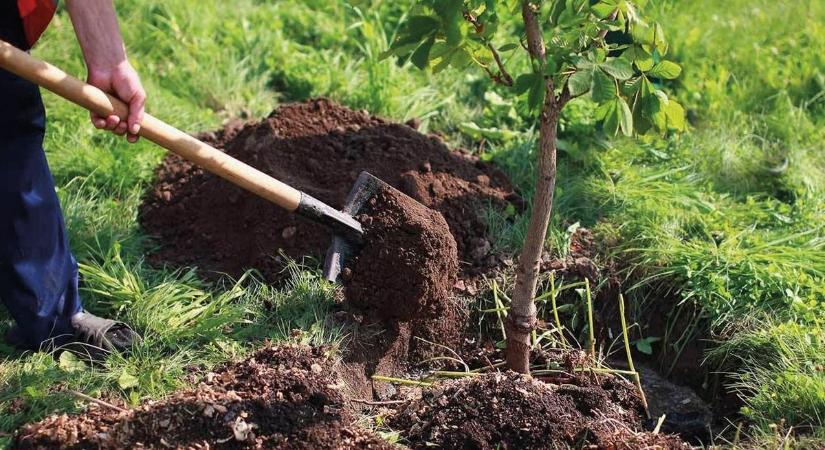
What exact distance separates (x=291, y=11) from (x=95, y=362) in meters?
2.83

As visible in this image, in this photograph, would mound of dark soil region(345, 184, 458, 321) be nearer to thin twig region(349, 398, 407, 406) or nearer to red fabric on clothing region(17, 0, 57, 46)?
thin twig region(349, 398, 407, 406)

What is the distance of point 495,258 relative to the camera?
3965 millimetres

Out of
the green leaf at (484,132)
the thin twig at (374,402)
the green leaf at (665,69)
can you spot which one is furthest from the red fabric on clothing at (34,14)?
the green leaf at (484,132)

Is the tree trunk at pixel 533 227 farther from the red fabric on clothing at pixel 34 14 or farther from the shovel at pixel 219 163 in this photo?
the red fabric on clothing at pixel 34 14

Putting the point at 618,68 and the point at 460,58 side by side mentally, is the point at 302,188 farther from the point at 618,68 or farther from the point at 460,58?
the point at 618,68

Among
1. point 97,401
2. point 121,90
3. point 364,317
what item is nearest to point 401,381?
point 364,317

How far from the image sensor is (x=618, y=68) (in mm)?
2750

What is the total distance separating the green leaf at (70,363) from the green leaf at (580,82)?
2.01m

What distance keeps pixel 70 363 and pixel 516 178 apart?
218 centimetres

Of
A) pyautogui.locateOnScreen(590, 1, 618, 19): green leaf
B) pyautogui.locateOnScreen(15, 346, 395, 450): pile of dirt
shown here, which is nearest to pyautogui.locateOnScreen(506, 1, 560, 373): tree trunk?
pyautogui.locateOnScreen(590, 1, 618, 19): green leaf

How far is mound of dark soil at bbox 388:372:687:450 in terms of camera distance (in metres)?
3.12

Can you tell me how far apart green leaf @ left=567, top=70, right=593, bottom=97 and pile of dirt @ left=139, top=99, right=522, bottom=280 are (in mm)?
1322

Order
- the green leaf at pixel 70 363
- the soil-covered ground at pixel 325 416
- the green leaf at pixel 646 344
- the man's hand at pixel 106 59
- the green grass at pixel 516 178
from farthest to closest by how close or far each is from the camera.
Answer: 1. the green leaf at pixel 646 344
2. the green grass at pixel 516 178
3. the green leaf at pixel 70 363
4. the man's hand at pixel 106 59
5. the soil-covered ground at pixel 325 416

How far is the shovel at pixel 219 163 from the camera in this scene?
2.92 meters
